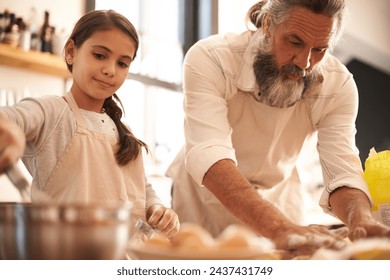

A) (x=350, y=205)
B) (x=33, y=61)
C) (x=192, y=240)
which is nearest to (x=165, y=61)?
(x=33, y=61)

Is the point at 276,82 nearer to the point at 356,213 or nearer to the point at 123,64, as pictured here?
the point at 356,213

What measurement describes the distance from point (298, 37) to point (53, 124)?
551mm

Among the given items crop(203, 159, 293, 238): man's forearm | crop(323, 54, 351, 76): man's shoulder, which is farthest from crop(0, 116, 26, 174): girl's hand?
crop(323, 54, 351, 76): man's shoulder

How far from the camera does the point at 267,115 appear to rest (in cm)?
125

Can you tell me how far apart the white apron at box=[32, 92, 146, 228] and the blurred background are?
0.75 feet

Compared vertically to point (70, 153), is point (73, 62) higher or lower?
higher

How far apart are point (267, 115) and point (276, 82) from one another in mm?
119

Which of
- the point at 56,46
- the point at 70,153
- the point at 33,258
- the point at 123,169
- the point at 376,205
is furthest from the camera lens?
the point at 56,46

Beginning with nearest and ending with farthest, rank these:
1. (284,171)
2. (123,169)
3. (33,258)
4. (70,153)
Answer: (33,258) < (70,153) < (123,169) < (284,171)

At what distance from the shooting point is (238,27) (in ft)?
5.95

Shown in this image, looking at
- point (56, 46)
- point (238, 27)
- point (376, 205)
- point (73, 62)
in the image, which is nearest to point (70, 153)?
point (73, 62)

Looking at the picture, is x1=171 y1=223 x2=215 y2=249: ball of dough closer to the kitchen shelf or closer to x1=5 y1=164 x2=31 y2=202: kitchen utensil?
x1=5 y1=164 x2=31 y2=202: kitchen utensil

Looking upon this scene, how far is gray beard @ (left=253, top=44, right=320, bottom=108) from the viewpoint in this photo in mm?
A: 1148
